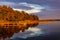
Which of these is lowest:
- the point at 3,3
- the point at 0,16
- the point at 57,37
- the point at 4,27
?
the point at 57,37

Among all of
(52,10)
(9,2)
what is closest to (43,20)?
(52,10)

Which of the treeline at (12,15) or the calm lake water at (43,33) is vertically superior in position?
the treeline at (12,15)

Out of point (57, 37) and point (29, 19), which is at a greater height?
point (29, 19)

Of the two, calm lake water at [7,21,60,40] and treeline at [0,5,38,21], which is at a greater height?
treeline at [0,5,38,21]

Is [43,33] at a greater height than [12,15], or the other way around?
[12,15]

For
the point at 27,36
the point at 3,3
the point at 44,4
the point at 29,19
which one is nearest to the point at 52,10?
the point at 44,4

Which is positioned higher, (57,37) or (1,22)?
(1,22)

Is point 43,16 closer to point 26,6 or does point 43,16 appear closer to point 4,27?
point 26,6

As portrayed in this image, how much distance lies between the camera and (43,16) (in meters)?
2.30

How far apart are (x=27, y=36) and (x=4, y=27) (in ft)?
1.24

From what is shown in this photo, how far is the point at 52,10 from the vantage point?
7.67 feet

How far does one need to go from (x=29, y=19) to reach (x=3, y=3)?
1.58 ft

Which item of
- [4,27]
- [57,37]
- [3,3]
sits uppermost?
[3,3]

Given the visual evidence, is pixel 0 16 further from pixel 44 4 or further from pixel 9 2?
pixel 44 4
